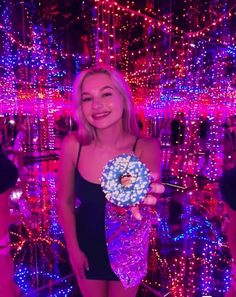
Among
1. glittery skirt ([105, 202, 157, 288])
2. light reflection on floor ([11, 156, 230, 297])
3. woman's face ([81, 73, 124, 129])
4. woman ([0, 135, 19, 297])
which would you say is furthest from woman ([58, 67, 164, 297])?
light reflection on floor ([11, 156, 230, 297])

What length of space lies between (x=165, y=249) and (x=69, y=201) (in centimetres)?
247

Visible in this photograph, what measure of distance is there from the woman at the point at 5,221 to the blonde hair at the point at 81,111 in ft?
1.33

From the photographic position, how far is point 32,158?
12.7 meters

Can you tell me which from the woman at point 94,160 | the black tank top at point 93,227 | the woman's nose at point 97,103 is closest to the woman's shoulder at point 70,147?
the woman at point 94,160

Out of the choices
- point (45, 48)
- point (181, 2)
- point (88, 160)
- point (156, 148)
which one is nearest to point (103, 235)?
point (88, 160)

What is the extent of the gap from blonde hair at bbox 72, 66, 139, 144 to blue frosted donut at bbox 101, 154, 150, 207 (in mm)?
438

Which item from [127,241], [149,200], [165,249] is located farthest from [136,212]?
[165,249]

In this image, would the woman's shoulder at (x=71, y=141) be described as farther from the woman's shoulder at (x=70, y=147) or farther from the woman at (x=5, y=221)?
the woman at (x=5, y=221)

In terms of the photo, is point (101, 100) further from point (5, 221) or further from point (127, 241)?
point (5, 221)

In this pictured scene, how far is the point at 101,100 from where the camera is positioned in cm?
158

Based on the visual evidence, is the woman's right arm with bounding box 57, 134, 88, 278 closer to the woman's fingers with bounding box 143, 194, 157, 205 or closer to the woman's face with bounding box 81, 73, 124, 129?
the woman's face with bounding box 81, 73, 124, 129

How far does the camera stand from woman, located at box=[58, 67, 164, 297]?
160cm

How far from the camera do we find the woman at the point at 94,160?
160cm

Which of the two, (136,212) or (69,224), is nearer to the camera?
(136,212)
